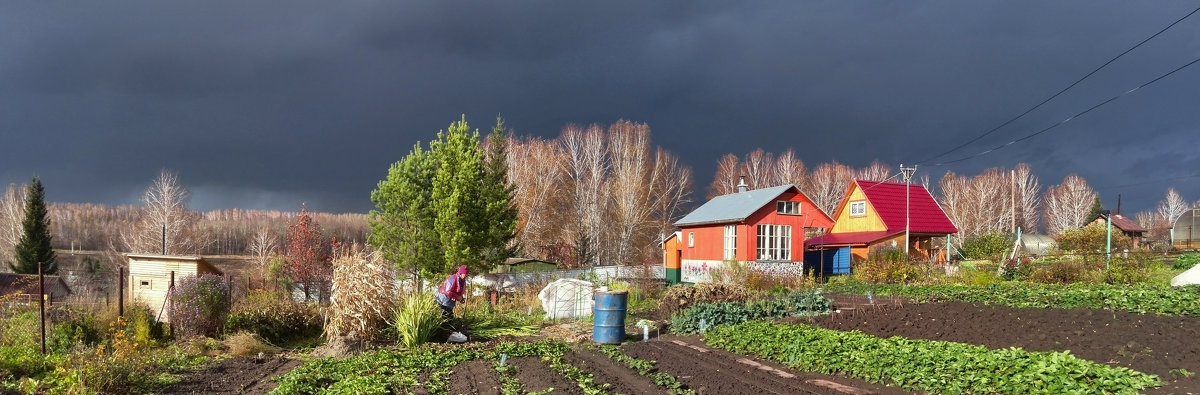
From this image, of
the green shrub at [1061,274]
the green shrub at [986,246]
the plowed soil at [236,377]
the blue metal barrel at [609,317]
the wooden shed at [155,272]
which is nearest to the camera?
the plowed soil at [236,377]

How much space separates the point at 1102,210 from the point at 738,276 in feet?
204

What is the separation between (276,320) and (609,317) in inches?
240

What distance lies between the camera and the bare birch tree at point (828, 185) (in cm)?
5894

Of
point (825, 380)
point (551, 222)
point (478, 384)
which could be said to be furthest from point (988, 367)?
point (551, 222)

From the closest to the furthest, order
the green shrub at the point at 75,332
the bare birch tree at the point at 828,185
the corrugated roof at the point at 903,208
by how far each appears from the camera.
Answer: the green shrub at the point at 75,332
the corrugated roof at the point at 903,208
the bare birch tree at the point at 828,185

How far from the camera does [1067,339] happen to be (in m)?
9.20

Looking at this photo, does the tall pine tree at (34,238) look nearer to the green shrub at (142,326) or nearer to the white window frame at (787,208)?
the green shrub at (142,326)

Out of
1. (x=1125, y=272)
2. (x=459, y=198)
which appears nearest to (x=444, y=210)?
(x=459, y=198)

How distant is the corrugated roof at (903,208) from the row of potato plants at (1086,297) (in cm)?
2117

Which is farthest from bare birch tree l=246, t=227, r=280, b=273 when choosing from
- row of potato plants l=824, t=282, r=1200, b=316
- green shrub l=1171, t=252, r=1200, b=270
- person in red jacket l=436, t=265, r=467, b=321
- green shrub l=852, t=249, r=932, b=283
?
green shrub l=1171, t=252, r=1200, b=270

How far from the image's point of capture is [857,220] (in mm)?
40500

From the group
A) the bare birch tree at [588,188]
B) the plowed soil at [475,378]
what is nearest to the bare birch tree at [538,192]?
the bare birch tree at [588,188]

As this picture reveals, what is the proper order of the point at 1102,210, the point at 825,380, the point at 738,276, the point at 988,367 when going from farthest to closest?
the point at 1102,210
the point at 738,276
the point at 825,380
the point at 988,367

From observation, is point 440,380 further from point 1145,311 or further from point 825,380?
point 1145,311
